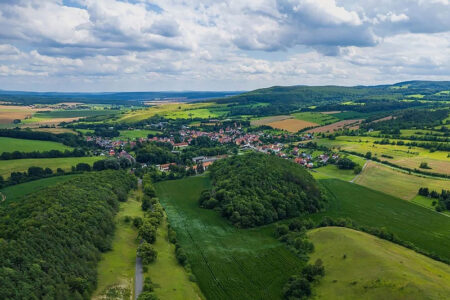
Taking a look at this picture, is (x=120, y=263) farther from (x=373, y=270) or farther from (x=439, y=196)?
(x=439, y=196)

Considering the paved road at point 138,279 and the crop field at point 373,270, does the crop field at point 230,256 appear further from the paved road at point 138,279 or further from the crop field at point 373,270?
the paved road at point 138,279

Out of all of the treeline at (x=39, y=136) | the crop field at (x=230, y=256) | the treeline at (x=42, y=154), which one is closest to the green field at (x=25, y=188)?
the treeline at (x=42, y=154)

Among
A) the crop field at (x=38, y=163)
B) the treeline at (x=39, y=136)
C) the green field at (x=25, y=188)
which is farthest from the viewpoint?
the treeline at (x=39, y=136)

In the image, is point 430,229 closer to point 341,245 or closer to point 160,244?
point 341,245

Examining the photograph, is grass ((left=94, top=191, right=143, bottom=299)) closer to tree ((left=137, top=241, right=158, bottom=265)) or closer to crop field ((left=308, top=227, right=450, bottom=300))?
tree ((left=137, top=241, right=158, bottom=265))

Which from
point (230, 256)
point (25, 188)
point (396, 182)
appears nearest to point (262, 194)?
point (230, 256)
